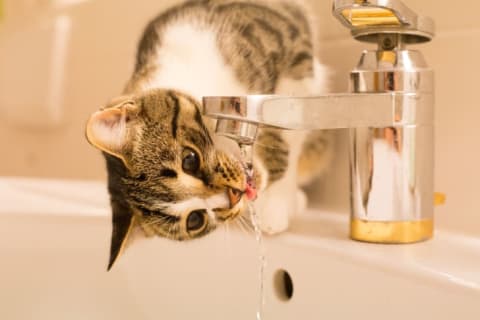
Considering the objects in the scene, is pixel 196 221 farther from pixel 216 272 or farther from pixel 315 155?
pixel 315 155

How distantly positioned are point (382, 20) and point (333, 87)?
291 millimetres

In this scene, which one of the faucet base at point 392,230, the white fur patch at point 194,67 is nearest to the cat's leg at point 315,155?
the white fur patch at point 194,67

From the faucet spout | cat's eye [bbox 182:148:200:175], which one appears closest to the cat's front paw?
cat's eye [bbox 182:148:200:175]

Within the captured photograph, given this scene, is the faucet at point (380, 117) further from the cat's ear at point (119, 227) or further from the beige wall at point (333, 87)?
the cat's ear at point (119, 227)

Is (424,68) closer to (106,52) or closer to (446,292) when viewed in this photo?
(446,292)

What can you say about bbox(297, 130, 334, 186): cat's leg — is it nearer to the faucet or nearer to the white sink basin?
the white sink basin

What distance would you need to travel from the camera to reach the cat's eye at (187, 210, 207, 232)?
73 cm

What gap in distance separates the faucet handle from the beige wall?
13 cm

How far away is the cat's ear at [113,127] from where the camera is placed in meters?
0.63

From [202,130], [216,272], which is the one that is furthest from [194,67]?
[216,272]

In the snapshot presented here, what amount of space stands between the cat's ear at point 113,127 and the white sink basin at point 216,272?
0.14 metres

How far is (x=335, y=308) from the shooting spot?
0.61m

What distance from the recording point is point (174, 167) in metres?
0.70

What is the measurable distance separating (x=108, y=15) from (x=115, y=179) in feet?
1.83
